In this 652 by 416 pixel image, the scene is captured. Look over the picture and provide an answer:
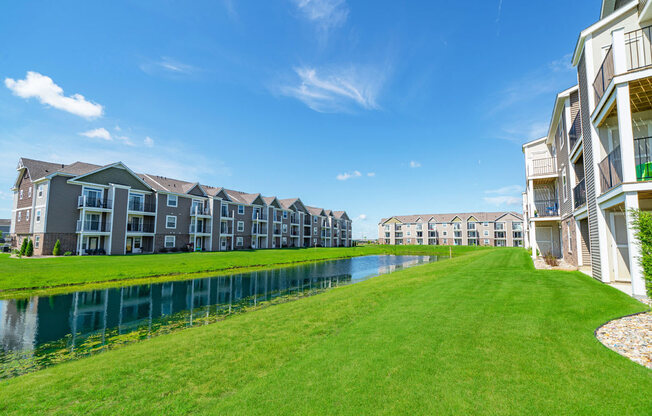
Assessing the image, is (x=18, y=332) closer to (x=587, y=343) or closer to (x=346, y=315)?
(x=346, y=315)

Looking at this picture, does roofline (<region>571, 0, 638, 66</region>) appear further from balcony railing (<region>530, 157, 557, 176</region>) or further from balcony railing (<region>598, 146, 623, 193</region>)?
balcony railing (<region>530, 157, 557, 176</region>)

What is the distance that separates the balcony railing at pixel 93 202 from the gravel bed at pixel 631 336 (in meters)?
35.5

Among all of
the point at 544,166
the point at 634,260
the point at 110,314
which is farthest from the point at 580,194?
the point at 110,314

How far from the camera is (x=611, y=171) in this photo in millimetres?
9930

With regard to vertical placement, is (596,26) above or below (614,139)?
above

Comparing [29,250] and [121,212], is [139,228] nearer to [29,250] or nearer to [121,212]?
[121,212]

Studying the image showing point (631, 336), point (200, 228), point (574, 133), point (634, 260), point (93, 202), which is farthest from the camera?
point (200, 228)

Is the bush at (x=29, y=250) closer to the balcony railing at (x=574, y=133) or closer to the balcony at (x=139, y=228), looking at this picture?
the balcony at (x=139, y=228)

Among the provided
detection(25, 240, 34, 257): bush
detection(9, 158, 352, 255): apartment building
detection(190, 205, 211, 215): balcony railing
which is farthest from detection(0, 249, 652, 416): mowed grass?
detection(190, 205, 211, 215): balcony railing

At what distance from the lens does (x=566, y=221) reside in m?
18.8

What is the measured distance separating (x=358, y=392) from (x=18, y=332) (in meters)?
10.7

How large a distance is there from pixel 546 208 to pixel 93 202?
39370mm

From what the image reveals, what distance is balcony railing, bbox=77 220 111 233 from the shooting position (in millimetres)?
27844

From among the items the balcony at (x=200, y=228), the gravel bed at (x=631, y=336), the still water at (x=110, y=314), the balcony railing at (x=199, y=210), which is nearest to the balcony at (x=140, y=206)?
the balcony railing at (x=199, y=210)
